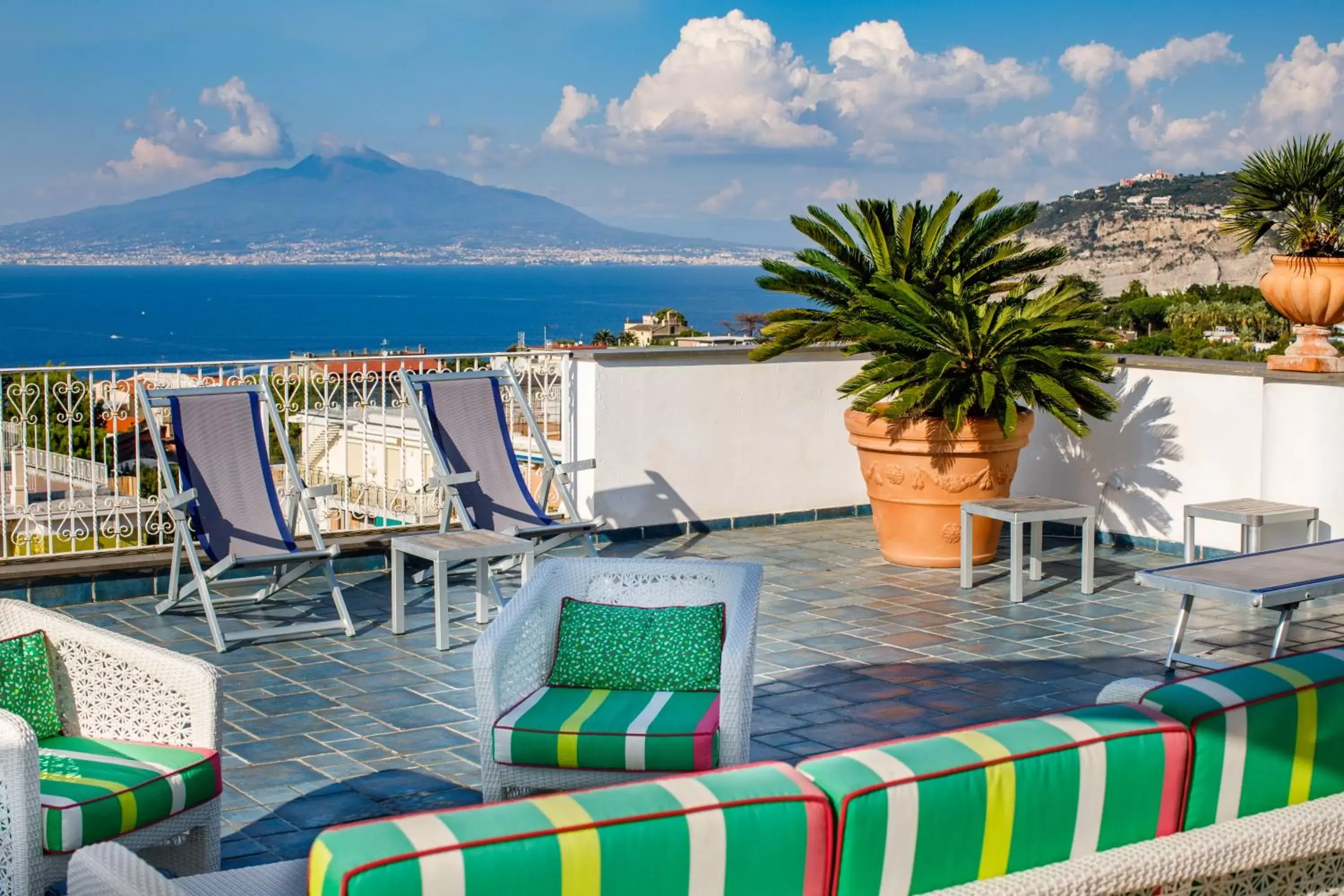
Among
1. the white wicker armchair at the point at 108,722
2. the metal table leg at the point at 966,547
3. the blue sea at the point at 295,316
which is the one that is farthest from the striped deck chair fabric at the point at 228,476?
the blue sea at the point at 295,316

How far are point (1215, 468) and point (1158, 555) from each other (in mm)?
593

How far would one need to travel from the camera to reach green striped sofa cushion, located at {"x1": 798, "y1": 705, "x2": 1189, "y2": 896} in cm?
194

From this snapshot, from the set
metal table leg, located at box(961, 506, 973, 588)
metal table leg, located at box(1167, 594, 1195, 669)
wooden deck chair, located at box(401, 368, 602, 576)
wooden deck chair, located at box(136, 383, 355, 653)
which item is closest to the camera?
metal table leg, located at box(1167, 594, 1195, 669)

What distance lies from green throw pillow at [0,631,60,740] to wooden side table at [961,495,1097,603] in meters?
4.57

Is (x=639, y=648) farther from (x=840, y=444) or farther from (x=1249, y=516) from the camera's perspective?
(x=840, y=444)

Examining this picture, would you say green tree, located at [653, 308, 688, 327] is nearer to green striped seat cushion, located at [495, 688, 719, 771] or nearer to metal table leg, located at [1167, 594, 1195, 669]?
metal table leg, located at [1167, 594, 1195, 669]

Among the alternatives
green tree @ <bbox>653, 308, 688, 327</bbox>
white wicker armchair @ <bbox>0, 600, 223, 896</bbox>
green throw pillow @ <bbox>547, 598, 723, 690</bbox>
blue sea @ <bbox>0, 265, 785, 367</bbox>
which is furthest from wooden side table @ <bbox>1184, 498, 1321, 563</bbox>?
blue sea @ <bbox>0, 265, 785, 367</bbox>

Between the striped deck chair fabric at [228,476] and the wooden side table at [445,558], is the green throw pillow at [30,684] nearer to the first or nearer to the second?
the wooden side table at [445,558]

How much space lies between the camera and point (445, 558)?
6141mm

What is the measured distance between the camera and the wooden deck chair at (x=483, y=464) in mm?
7094

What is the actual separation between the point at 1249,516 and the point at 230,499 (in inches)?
186

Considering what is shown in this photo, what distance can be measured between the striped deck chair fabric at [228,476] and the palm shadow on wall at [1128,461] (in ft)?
15.4

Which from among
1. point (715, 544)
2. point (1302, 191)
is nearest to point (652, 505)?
point (715, 544)

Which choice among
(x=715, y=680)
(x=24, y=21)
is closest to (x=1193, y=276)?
(x=715, y=680)
